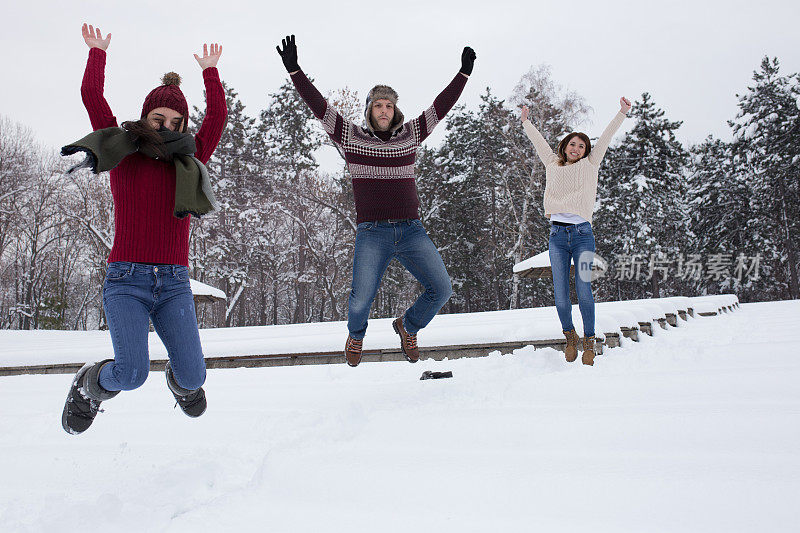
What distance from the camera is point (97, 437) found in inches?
112

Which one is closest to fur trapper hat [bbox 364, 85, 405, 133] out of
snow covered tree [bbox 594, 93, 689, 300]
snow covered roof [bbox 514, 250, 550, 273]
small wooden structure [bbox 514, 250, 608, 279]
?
small wooden structure [bbox 514, 250, 608, 279]

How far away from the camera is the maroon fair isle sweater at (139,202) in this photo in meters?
2.60

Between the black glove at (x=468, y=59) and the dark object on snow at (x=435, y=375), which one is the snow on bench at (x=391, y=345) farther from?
the black glove at (x=468, y=59)

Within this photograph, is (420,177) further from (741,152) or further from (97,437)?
(97,437)

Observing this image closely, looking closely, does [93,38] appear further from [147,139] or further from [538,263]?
[538,263]

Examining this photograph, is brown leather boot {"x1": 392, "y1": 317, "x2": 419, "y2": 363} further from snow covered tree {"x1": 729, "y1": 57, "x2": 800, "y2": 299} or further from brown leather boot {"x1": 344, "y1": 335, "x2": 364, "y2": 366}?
snow covered tree {"x1": 729, "y1": 57, "x2": 800, "y2": 299}

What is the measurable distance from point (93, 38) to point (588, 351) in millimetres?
3952

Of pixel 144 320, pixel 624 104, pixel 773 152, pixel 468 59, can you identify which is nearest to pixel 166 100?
pixel 144 320

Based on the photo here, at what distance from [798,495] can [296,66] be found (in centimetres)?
357

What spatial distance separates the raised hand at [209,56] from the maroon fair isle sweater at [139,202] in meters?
0.54

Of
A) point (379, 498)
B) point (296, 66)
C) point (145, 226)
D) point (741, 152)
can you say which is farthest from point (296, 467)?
point (741, 152)

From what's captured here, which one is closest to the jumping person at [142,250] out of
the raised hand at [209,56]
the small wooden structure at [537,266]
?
the raised hand at [209,56]

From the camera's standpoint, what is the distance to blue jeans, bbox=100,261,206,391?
8.38 feet

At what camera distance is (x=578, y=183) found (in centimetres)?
439
